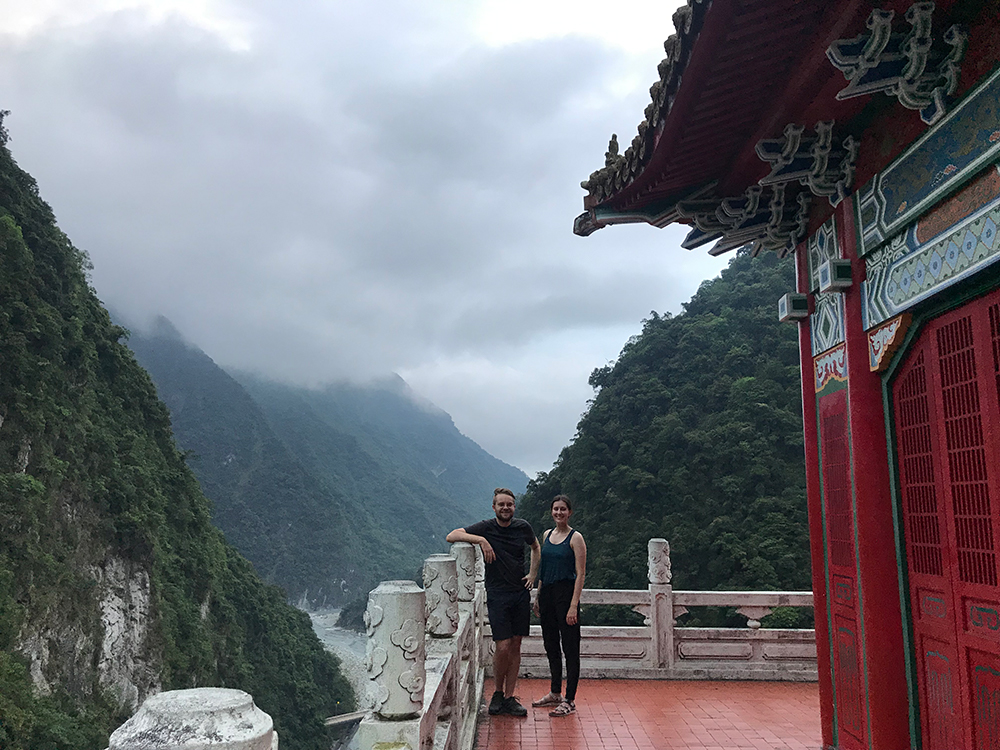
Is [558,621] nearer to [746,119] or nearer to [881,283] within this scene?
[881,283]

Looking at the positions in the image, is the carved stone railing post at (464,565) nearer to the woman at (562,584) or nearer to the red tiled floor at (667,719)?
the woman at (562,584)

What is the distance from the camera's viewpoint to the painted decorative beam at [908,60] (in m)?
2.87

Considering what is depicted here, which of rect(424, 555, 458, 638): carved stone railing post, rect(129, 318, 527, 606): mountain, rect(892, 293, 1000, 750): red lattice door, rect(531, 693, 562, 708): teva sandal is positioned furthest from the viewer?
rect(129, 318, 527, 606): mountain

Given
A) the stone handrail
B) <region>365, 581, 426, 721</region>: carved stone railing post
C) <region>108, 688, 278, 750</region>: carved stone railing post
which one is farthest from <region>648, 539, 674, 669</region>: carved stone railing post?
<region>108, 688, 278, 750</region>: carved stone railing post

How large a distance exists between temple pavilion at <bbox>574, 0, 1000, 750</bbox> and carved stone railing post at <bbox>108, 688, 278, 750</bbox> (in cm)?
284

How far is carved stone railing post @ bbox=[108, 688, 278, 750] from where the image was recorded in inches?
40.4

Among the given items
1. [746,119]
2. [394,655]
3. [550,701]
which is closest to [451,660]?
[394,655]

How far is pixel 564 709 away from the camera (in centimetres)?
561

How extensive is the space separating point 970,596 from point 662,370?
119ft

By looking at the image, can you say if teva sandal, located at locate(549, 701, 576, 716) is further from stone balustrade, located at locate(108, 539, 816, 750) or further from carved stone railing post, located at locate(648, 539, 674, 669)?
carved stone railing post, located at locate(648, 539, 674, 669)

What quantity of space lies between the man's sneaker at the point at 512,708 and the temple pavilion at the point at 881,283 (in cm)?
217

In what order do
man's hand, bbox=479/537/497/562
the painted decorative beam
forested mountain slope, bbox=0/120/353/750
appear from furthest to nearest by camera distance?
1. forested mountain slope, bbox=0/120/353/750
2. man's hand, bbox=479/537/497/562
3. the painted decorative beam

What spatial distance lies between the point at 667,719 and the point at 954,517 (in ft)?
11.0

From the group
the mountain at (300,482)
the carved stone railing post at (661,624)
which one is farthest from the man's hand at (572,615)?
the mountain at (300,482)
